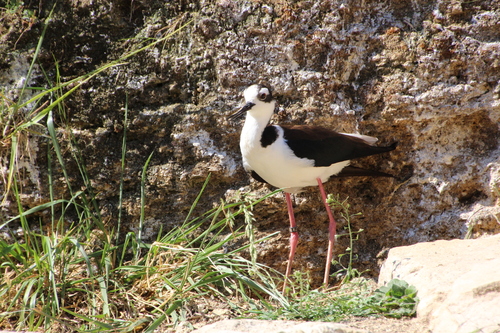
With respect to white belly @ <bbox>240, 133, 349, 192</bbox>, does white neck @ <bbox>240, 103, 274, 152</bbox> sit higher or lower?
higher

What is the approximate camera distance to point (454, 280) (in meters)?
2.49

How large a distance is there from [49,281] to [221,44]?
2036 millimetres

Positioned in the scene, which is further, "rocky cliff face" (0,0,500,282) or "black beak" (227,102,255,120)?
"rocky cliff face" (0,0,500,282)

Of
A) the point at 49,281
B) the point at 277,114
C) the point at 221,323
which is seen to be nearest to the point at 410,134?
the point at 277,114

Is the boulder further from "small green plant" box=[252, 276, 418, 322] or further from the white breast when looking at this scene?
the white breast

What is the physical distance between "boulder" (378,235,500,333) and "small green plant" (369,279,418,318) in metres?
0.04

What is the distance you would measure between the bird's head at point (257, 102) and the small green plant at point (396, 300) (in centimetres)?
149

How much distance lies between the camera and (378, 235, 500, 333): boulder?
2170 millimetres

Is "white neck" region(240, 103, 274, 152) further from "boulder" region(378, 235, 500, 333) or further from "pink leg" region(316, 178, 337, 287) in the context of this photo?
"boulder" region(378, 235, 500, 333)

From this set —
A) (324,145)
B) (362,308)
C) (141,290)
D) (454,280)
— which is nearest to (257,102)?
(324,145)

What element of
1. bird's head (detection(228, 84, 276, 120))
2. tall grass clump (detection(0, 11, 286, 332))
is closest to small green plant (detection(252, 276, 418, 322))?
tall grass clump (detection(0, 11, 286, 332))

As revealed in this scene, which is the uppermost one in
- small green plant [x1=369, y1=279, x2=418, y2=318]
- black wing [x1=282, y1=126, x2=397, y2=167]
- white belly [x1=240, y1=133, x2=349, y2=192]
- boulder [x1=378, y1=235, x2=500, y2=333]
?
black wing [x1=282, y1=126, x2=397, y2=167]

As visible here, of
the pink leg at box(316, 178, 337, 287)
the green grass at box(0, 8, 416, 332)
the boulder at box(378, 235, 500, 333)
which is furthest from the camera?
the pink leg at box(316, 178, 337, 287)

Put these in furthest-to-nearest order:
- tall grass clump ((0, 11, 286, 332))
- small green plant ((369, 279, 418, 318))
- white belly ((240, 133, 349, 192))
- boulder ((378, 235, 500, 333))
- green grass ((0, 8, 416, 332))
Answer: white belly ((240, 133, 349, 192)), tall grass clump ((0, 11, 286, 332)), green grass ((0, 8, 416, 332)), small green plant ((369, 279, 418, 318)), boulder ((378, 235, 500, 333))
